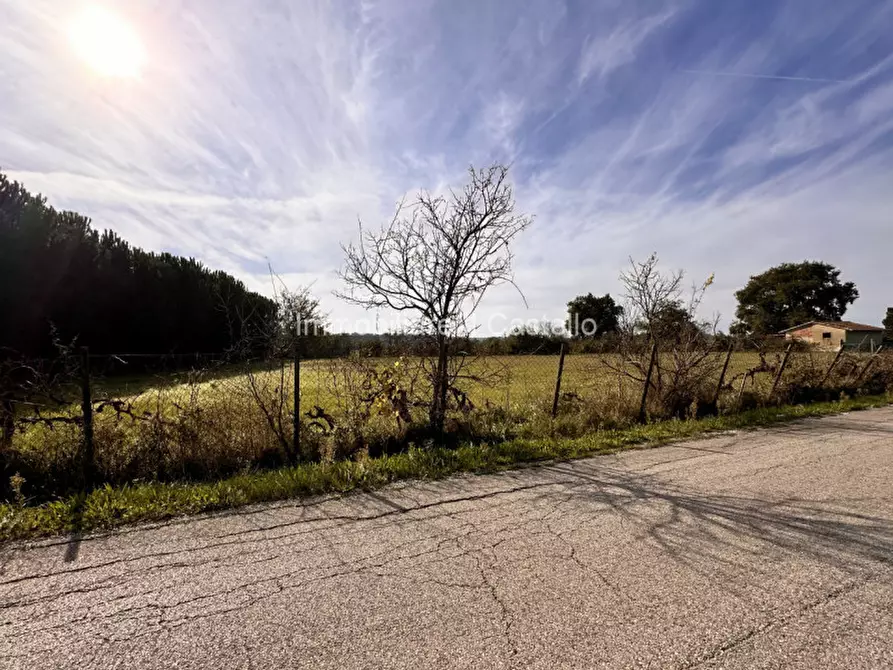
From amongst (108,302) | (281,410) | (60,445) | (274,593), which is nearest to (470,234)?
(281,410)

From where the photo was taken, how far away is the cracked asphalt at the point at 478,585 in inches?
84.5

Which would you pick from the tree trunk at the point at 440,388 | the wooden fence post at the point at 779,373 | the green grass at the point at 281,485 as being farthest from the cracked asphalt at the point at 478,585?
the wooden fence post at the point at 779,373

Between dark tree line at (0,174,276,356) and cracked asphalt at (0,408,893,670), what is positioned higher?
dark tree line at (0,174,276,356)

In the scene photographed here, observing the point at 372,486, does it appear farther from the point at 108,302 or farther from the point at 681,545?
the point at 108,302

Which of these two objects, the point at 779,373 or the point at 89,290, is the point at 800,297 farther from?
the point at 89,290

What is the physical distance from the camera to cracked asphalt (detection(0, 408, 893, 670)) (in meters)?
2.15

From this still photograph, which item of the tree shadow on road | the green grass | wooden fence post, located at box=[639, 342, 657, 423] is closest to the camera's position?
the tree shadow on road

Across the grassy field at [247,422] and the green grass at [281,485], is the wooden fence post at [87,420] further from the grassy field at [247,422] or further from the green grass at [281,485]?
the green grass at [281,485]

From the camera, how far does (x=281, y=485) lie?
14.3 feet

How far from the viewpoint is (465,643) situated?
2203 millimetres

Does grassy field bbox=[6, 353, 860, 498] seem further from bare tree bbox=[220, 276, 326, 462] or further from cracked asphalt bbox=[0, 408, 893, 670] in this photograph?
cracked asphalt bbox=[0, 408, 893, 670]

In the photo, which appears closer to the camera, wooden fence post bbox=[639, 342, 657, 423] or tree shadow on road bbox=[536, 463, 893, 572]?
tree shadow on road bbox=[536, 463, 893, 572]

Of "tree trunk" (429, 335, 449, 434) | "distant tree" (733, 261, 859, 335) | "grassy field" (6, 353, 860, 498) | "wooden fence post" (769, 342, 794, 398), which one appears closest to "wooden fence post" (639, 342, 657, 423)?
"grassy field" (6, 353, 860, 498)

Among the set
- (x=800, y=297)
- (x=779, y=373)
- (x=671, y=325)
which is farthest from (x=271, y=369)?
→ (x=800, y=297)
